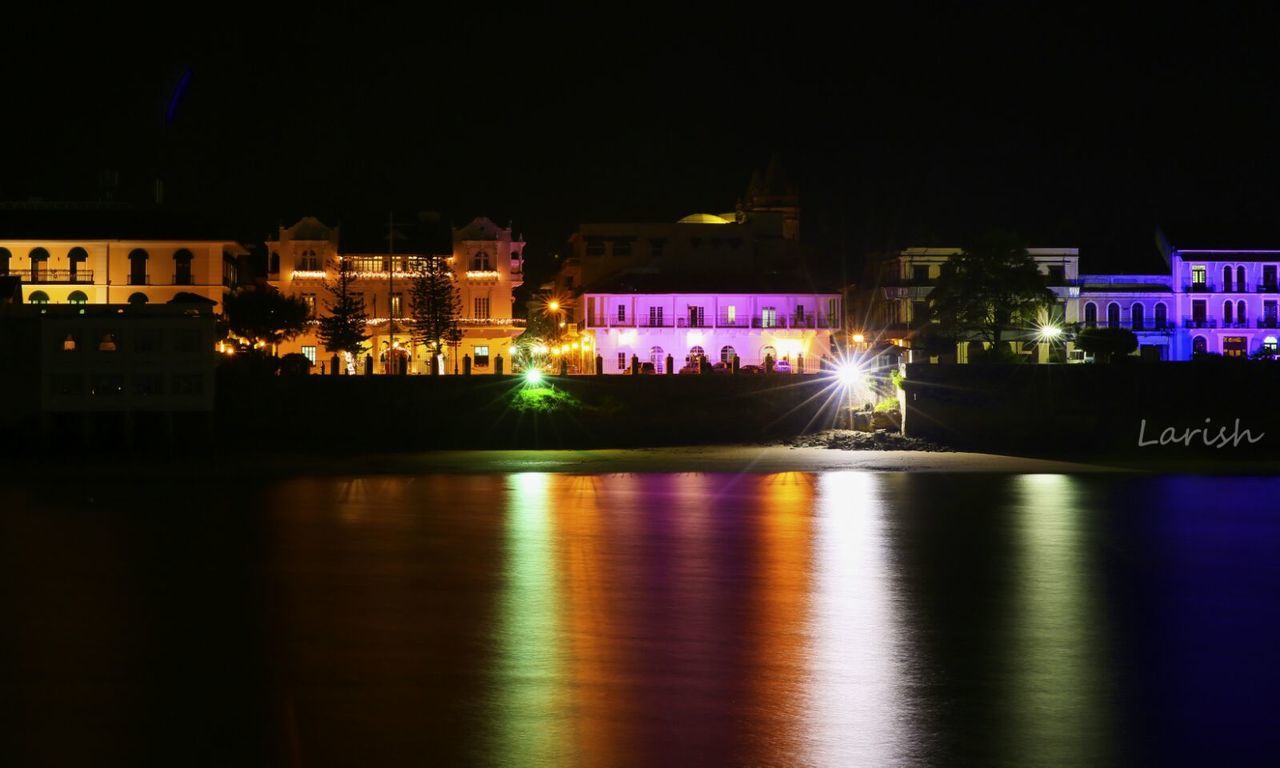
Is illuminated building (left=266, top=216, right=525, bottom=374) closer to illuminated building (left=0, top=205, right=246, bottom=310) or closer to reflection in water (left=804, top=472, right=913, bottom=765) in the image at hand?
illuminated building (left=0, top=205, right=246, bottom=310)

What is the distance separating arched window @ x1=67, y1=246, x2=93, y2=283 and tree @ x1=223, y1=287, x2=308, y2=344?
7347 millimetres

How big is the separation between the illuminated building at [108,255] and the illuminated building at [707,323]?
22.6 metres

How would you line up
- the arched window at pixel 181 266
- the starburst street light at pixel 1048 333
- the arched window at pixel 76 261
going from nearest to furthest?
the arched window at pixel 76 261 → the arched window at pixel 181 266 → the starburst street light at pixel 1048 333

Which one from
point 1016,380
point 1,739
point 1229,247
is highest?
point 1229,247

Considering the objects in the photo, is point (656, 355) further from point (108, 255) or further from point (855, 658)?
point (855, 658)

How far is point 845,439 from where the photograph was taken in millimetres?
62250

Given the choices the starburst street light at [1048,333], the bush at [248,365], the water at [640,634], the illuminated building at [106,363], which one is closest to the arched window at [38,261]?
the illuminated building at [106,363]

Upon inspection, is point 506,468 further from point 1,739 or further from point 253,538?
point 1,739

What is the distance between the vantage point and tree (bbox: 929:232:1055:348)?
253 ft

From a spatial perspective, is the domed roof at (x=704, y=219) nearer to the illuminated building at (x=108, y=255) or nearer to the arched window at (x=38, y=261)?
the illuminated building at (x=108, y=255)

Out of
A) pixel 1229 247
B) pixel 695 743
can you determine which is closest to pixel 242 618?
pixel 695 743

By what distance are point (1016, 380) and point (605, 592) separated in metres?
39.1

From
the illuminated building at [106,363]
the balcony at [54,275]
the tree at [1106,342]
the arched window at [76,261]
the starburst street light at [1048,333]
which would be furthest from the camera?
the starburst street light at [1048,333]

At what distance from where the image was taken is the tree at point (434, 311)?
7800cm
